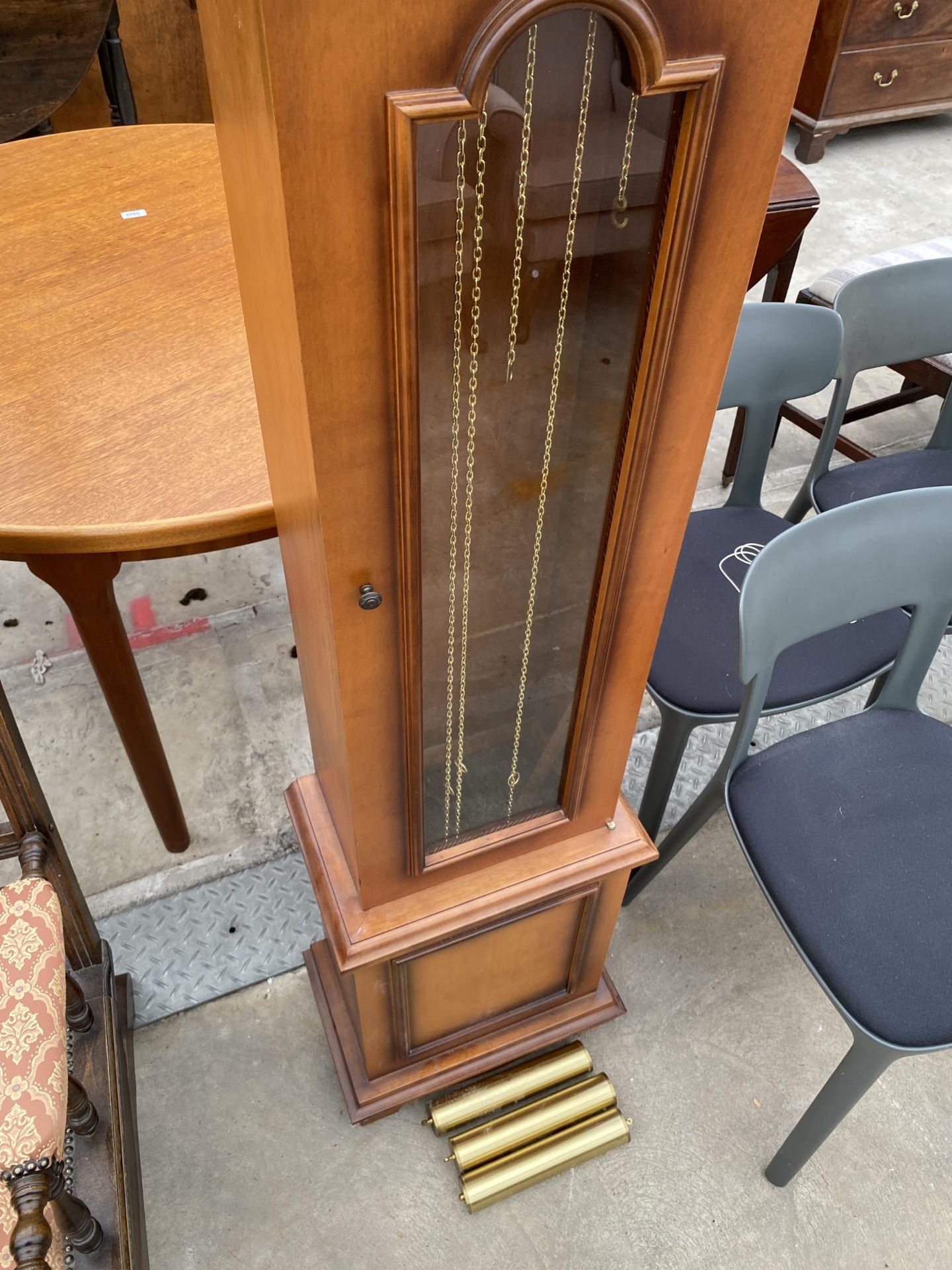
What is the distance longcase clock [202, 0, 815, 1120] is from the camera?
1.84ft

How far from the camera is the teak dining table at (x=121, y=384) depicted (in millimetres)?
1191

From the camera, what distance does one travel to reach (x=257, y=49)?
20.4 inches

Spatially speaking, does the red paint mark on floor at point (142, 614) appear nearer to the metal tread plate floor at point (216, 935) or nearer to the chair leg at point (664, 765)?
the metal tread plate floor at point (216, 935)

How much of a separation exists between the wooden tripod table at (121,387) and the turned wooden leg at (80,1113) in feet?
1.82

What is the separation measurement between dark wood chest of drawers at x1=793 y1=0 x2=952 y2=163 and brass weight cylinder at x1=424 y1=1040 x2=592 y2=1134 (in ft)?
13.2

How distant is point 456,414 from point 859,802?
98cm

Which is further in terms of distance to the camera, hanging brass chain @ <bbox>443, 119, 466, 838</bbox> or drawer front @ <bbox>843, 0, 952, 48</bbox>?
drawer front @ <bbox>843, 0, 952, 48</bbox>

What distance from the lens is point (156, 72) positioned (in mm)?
3033

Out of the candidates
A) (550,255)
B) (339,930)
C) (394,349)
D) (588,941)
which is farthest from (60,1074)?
(550,255)

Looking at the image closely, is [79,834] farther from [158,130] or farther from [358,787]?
[158,130]

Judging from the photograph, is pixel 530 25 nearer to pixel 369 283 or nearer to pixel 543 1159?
pixel 369 283

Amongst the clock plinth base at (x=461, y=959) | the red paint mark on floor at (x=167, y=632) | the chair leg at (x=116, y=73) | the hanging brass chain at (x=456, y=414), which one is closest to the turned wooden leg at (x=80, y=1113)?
the clock plinth base at (x=461, y=959)

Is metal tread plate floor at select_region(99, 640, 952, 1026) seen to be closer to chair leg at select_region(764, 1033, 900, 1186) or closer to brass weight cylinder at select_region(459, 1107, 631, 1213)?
brass weight cylinder at select_region(459, 1107, 631, 1213)

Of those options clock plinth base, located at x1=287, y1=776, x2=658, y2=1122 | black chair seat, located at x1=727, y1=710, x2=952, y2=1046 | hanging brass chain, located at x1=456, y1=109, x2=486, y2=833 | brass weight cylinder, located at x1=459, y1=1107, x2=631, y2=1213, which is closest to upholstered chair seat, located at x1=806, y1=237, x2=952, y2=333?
black chair seat, located at x1=727, y1=710, x2=952, y2=1046
